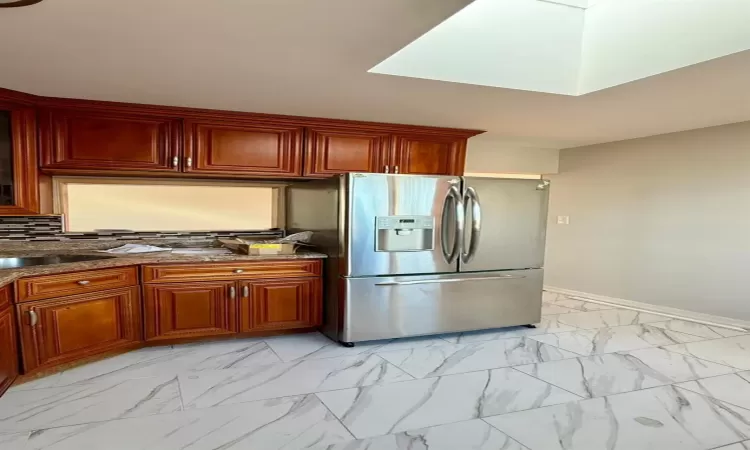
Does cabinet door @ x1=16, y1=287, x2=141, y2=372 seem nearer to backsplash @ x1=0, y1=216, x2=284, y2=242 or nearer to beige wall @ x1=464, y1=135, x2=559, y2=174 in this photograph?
backsplash @ x1=0, y1=216, x2=284, y2=242

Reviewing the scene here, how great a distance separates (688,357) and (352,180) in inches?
103

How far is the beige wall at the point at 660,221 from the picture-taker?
3855 millimetres

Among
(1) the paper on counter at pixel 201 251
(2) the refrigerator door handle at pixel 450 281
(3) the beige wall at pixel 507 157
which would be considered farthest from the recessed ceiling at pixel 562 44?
(3) the beige wall at pixel 507 157

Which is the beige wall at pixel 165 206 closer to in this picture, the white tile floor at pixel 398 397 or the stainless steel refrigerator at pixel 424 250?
the stainless steel refrigerator at pixel 424 250

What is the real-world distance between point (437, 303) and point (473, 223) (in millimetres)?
668

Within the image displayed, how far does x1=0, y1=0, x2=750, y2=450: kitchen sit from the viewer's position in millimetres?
1997

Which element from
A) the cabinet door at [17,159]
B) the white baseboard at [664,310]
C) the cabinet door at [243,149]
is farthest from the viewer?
the white baseboard at [664,310]

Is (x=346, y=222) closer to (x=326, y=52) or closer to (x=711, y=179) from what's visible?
(x=326, y=52)

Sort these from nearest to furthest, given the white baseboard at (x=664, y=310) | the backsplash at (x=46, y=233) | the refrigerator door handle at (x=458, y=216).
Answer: the backsplash at (x=46, y=233), the refrigerator door handle at (x=458, y=216), the white baseboard at (x=664, y=310)

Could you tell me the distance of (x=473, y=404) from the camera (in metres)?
2.34

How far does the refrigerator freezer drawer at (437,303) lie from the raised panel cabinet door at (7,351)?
1844 mm

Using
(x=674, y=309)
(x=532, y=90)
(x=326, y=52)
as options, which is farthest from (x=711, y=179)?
(x=326, y=52)

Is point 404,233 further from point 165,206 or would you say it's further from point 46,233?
point 46,233

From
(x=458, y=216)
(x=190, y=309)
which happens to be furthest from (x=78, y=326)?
(x=458, y=216)
